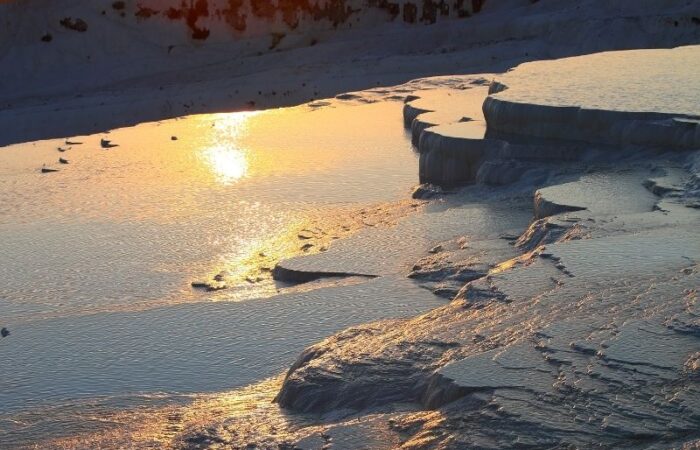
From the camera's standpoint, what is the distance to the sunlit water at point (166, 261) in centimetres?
405

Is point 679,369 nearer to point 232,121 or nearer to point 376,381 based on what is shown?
point 376,381

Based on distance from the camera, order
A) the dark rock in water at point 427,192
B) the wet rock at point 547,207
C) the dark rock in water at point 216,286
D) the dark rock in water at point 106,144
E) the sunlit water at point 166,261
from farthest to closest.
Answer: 1. the dark rock in water at point 106,144
2. the dark rock in water at point 427,192
3. the dark rock in water at point 216,286
4. the wet rock at point 547,207
5. the sunlit water at point 166,261

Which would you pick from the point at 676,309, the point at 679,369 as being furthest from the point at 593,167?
the point at 679,369

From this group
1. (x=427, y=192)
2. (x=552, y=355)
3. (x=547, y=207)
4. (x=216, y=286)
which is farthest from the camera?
(x=427, y=192)

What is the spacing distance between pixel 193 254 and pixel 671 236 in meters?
2.71

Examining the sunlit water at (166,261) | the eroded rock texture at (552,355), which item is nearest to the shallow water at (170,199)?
the sunlit water at (166,261)

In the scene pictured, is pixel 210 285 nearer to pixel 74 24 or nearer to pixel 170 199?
pixel 170 199

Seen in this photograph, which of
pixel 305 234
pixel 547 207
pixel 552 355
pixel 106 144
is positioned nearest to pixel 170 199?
pixel 305 234

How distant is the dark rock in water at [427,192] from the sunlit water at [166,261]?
0.19m

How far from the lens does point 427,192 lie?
7000 millimetres

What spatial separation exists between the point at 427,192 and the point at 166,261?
1885mm

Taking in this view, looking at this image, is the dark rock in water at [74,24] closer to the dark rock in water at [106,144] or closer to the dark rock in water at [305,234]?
the dark rock in water at [106,144]

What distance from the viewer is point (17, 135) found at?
51.0ft

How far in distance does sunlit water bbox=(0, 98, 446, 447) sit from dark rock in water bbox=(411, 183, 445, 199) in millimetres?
194
